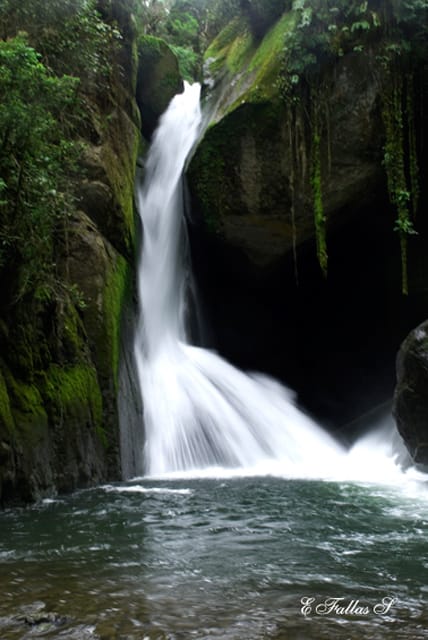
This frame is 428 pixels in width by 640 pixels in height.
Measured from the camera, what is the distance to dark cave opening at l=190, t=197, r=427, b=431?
1376 cm

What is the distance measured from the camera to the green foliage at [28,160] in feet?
21.2

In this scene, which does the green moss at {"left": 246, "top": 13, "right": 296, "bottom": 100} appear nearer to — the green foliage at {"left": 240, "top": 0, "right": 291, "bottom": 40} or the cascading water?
the green foliage at {"left": 240, "top": 0, "right": 291, "bottom": 40}

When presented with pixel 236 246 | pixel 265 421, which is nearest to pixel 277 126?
pixel 236 246

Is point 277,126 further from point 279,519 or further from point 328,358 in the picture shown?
point 279,519

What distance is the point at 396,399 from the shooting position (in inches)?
360

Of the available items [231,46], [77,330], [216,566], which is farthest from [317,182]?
[216,566]

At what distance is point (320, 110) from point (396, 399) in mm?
5914

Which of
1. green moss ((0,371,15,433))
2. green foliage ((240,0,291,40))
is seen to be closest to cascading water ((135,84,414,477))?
green foliage ((240,0,291,40))

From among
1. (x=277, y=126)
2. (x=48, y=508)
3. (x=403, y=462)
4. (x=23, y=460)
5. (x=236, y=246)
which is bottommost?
(x=403, y=462)

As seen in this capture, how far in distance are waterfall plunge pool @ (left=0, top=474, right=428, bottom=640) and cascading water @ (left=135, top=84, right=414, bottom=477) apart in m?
2.72

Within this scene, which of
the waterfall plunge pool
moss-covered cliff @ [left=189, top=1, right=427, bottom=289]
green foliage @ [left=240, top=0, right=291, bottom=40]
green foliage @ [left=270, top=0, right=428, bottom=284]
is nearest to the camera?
the waterfall plunge pool

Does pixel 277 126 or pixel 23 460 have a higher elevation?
pixel 277 126
